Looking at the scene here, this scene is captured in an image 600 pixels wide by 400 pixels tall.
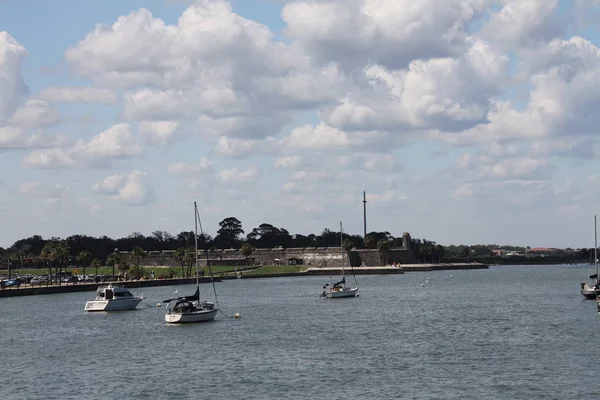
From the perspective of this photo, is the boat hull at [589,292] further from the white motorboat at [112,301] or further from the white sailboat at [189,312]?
the white motorboat at [112,301]

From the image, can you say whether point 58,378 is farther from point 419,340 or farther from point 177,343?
point 419,340

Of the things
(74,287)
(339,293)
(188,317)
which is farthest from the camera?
(74,287)

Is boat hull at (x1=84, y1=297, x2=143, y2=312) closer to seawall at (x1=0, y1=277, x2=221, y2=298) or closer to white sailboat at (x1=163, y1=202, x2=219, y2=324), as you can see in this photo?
white sailboat at (x1=163, y1=202, x2=219, y2=324)

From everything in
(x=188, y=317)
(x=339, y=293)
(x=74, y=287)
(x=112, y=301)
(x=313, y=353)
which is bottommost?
(x=313, y=353)

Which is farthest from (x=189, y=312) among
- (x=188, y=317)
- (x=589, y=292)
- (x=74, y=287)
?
(x=74, y=287)

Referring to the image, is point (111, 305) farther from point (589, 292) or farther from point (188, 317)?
point (589, 292)

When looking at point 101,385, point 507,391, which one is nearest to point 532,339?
point 507,391

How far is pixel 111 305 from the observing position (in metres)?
98.8

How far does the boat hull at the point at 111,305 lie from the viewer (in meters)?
98.2

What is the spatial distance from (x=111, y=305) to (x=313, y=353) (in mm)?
45011

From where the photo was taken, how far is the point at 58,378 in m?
51.5

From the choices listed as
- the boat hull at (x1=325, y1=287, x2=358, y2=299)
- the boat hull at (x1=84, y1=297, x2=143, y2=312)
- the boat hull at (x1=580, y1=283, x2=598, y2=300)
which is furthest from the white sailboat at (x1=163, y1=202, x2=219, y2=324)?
the boat hull at (x1=580, y1=283, x2=598, y2=300)

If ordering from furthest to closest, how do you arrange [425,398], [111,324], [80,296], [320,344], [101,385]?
[80,296] < [111,324] < [320,344] < [101,385] < [425,398]

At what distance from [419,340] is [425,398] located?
22803 mm
